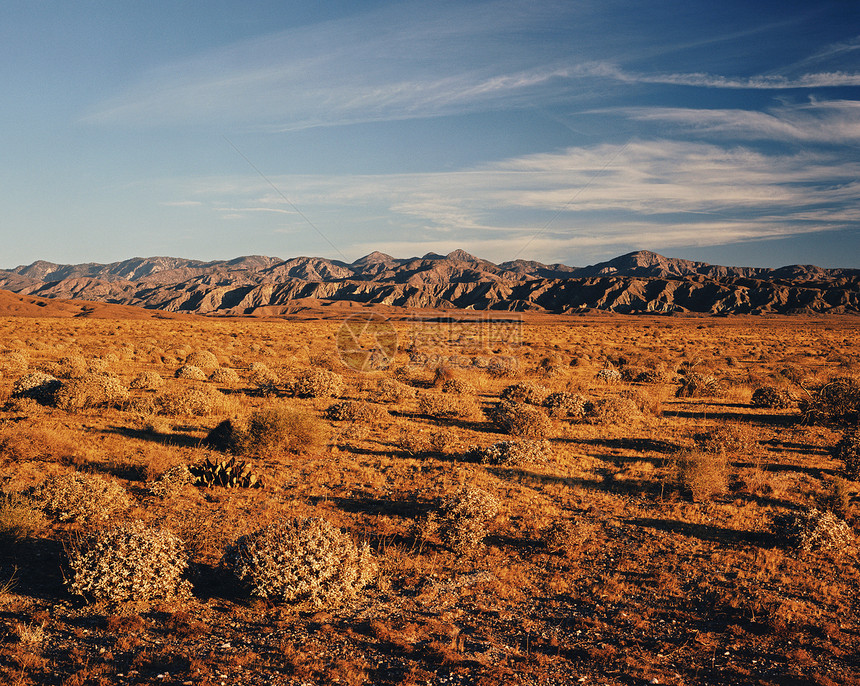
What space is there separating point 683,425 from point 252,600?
1614 centimetres

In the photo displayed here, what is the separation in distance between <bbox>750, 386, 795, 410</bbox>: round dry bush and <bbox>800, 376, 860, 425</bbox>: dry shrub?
2004 millimetres

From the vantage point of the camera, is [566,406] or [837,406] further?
[566,406]

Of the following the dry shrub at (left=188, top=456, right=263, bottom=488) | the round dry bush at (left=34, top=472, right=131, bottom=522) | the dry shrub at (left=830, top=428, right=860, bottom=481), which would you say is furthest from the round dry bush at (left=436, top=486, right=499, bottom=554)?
the dry shrub at (left=830, top=428, right=860, bottom=481)

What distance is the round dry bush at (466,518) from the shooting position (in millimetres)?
8742

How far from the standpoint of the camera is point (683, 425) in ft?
58.0

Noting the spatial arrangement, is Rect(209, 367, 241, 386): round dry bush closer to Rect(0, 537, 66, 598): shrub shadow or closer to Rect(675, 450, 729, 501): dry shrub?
Rect(0, 537, 66, 598): shrub shadow

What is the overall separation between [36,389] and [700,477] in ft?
72.1

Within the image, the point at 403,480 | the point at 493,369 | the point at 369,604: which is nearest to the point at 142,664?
the point at 369,604

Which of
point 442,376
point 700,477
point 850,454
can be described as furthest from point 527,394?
point 850,454

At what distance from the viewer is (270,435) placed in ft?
44.2

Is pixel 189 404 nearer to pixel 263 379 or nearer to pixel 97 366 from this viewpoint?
pixel 263 379

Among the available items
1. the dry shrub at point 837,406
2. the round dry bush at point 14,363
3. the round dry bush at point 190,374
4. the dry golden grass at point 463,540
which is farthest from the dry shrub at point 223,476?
the dry shrub at point 837,406

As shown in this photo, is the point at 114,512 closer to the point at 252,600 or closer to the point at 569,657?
the point at 252,600

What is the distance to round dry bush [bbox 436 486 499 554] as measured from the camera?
8.74 m
